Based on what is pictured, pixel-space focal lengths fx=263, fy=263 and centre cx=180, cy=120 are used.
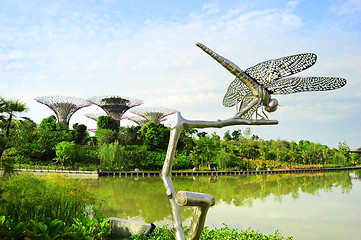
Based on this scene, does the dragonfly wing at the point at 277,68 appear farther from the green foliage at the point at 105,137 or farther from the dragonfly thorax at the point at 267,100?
the green foliage at the point at 105,137

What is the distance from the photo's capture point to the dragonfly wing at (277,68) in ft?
11.8

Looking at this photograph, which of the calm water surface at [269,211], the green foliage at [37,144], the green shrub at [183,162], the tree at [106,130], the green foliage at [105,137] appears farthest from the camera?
the tree at [106,130]

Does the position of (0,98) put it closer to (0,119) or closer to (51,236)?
(0,119)

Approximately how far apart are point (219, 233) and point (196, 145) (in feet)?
68.3

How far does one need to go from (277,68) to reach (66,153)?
22574mm

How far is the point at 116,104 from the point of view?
3556cm

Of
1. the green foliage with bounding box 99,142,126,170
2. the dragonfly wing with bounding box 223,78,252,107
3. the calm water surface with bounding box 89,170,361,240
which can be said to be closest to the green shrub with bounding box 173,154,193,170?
the green foliage with bounding box 99,142,126,170

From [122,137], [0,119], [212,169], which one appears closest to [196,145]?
[212,169]

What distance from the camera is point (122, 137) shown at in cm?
3039

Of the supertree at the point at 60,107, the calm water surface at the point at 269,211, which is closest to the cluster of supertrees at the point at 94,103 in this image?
the supertree at the point at 60,107

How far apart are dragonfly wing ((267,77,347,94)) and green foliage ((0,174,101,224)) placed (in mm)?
4614

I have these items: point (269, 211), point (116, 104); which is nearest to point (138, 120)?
point (116, 104)

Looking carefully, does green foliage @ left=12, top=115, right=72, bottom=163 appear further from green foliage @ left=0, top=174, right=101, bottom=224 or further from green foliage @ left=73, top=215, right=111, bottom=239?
green foliage @ left=73, top=215, right=111, bottom=239

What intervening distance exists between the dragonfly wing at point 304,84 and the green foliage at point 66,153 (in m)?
22.4
